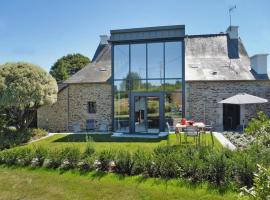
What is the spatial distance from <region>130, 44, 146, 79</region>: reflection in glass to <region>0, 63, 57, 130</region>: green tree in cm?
553

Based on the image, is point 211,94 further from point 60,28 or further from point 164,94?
point 60,28

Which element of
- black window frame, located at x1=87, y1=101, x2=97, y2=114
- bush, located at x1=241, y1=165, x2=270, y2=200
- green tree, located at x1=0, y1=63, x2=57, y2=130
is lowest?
bush, located at x1=241, y1=165, x2=270, y2=200

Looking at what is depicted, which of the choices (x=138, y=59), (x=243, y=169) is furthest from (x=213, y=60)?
(x=243, y=169)

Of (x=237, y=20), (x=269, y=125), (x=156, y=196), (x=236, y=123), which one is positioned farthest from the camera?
(x=237, y=20)

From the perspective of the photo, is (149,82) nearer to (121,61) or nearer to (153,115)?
(153,115)

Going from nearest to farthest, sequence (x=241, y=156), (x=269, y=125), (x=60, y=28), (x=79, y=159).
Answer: (x=269, y=125) < (x=241, y=156) < (x=79, y=159) < (x=60, y=28)

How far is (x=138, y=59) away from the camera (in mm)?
15039

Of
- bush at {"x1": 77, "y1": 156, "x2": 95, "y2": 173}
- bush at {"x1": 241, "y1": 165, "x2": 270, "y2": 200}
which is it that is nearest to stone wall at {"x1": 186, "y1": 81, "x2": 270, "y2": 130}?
bush at {"x1": 77, "y1": 156, "x2": 95, "y2": 173}

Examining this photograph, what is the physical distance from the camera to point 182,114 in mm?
15023

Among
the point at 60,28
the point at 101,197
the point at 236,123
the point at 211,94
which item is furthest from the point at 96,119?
the point at 101,197

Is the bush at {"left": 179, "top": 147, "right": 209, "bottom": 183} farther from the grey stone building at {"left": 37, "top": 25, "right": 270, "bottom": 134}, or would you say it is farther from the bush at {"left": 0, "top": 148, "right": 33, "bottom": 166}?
the grey stone building at {"left": 37, "top": 25, "right": 270, "bottom": 134}

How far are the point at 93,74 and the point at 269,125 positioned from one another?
14487 mm

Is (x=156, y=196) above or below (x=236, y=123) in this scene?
below

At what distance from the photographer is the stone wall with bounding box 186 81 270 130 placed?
50.3 feet
